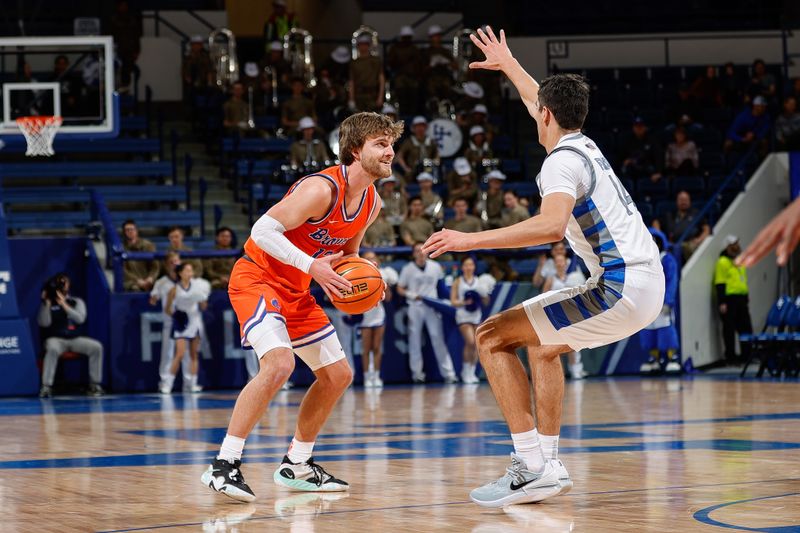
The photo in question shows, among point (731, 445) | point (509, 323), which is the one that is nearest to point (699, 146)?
point (731, 445)

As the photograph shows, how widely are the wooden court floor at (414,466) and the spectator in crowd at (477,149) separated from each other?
25.2 feet

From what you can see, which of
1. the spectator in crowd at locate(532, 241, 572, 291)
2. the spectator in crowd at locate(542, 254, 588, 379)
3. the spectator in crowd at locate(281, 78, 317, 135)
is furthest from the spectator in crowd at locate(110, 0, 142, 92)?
the spectator in crowd at locate(542, 254, 588, 379)

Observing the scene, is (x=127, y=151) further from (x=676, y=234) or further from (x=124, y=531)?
(x=124, y=531)

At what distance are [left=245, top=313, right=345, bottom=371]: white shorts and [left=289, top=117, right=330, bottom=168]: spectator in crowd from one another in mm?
12670

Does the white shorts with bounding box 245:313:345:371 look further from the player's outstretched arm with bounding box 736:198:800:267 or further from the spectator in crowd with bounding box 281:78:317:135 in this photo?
the spectator in crowd with bounding box 281:78:317:135

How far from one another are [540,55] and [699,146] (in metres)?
4.17

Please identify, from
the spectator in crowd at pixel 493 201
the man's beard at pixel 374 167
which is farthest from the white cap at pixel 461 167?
Answer: the man's beard at pixel 374 167

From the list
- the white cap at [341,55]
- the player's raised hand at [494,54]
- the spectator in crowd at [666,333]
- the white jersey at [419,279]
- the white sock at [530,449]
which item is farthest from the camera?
the white cap at [341,55]

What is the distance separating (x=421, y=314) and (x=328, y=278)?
1134cm

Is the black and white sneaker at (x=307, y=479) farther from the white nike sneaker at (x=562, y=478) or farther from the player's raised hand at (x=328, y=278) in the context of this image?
the white nike sneaker at (x=562, y=478)

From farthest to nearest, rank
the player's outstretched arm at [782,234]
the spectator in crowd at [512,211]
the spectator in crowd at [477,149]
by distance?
the spectator in crowd at [477,149]
the spectator in crowd at [512,211]
the player's outstretched arm at [782,234]

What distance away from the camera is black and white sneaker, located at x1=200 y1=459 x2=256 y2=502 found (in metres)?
6.65

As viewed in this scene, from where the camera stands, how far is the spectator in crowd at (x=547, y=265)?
18.1 metres

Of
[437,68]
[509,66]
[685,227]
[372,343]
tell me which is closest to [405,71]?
[437,68]
